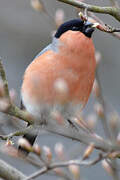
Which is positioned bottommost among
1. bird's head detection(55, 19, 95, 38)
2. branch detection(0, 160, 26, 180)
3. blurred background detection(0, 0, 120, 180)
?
blurred background detection(0, 0, 120, 180)

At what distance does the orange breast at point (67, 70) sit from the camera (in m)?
3.56

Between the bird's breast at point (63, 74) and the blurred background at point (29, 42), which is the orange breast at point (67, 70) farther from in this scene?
the blurred background at point (29, 42)

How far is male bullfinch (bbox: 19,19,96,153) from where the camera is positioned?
11.7 ft

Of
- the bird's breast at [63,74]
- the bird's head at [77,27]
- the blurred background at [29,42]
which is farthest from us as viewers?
the blurred background at [29,42]

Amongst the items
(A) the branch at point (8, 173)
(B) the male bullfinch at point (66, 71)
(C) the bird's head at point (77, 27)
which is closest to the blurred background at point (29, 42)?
(C) the bird's head at point (77, 27)

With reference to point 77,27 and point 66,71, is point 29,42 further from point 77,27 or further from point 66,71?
point 66,71

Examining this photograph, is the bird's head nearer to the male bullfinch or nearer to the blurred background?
the male bullfinch

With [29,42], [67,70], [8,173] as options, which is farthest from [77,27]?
[29,42]

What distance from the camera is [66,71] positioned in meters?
3.57

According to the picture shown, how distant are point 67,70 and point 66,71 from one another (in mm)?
21

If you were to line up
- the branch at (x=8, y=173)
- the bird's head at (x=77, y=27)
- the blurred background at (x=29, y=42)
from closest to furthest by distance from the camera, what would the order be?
the branch at (x=8, y=173) < the bird's head at (x=77, y=27) < the blurred background at (x=29, y=42)

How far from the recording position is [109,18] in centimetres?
711

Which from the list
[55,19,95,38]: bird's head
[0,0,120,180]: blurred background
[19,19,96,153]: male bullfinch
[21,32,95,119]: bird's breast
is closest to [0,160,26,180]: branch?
[19,19,96,153]: male bullfinch

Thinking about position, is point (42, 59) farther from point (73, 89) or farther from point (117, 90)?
point (117, 90)
